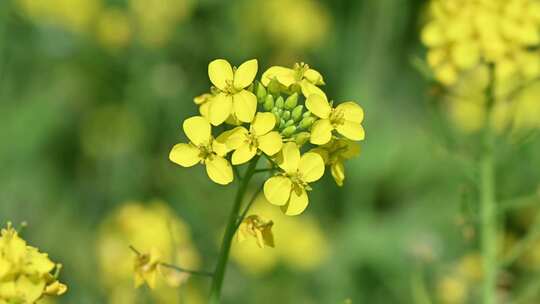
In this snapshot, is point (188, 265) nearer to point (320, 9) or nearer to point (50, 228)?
point (50, 228)

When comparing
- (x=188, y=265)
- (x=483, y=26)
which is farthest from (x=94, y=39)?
(x=483, y=26)

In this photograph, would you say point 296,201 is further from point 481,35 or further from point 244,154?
point 481,35

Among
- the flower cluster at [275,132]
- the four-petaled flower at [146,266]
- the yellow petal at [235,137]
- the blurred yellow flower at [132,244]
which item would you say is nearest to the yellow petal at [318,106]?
the flower cluster at [275,132]

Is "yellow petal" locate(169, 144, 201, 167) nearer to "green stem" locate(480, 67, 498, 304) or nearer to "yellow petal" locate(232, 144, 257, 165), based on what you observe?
"yellow petal" locate(232, 144, 257, 165)

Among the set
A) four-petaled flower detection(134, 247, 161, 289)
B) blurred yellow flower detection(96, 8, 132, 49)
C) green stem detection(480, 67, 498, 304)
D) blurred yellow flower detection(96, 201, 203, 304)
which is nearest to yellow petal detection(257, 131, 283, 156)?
four-petaled flower detection(134, 247, 161, 289)

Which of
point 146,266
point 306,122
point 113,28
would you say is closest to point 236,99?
point 306,122
